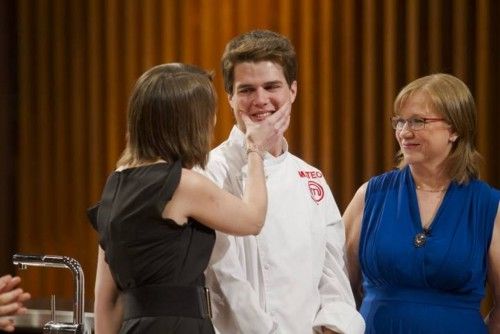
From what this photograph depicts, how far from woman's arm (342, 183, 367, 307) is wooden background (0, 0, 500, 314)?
1184 mm

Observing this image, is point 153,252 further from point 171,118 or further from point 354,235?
point 354,235

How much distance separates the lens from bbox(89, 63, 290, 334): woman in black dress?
207 cm

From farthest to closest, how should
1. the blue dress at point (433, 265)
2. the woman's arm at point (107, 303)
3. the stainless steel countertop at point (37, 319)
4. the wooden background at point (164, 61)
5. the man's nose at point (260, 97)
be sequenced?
→ the wooden background at point (164, 61) < the stainless steel countertop at point (37, 319) < the blue dress at point (433, 265) < the man's nose at point (260, 97) < the woman's arm at point (107, 303)

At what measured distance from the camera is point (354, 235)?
283 cm

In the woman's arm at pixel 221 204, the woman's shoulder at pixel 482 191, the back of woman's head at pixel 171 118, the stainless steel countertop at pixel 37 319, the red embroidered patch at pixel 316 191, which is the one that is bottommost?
the stainless steel countertop at pixel 37 319

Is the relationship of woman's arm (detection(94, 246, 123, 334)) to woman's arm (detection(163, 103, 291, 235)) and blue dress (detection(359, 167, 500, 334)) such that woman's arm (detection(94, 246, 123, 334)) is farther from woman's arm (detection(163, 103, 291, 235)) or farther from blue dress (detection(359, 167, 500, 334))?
blue dress (detection(359, 167, 500, 334))

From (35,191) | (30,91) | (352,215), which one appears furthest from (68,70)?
(352,215)

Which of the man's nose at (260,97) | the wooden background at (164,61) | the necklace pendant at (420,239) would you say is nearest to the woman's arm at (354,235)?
the necklace pendant at (420,239)

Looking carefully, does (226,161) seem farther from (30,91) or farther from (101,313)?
(30,91)

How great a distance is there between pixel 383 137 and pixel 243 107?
1682 millimetres

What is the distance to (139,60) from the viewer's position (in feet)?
14.5

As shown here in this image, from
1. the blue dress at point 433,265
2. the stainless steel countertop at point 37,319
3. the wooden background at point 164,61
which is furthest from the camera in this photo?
the wooden background at point 164,61

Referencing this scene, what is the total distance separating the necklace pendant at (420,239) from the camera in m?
2.71

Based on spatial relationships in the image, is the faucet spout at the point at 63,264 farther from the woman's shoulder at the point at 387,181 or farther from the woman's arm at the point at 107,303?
the woman's shoulder at the point at 387,181
